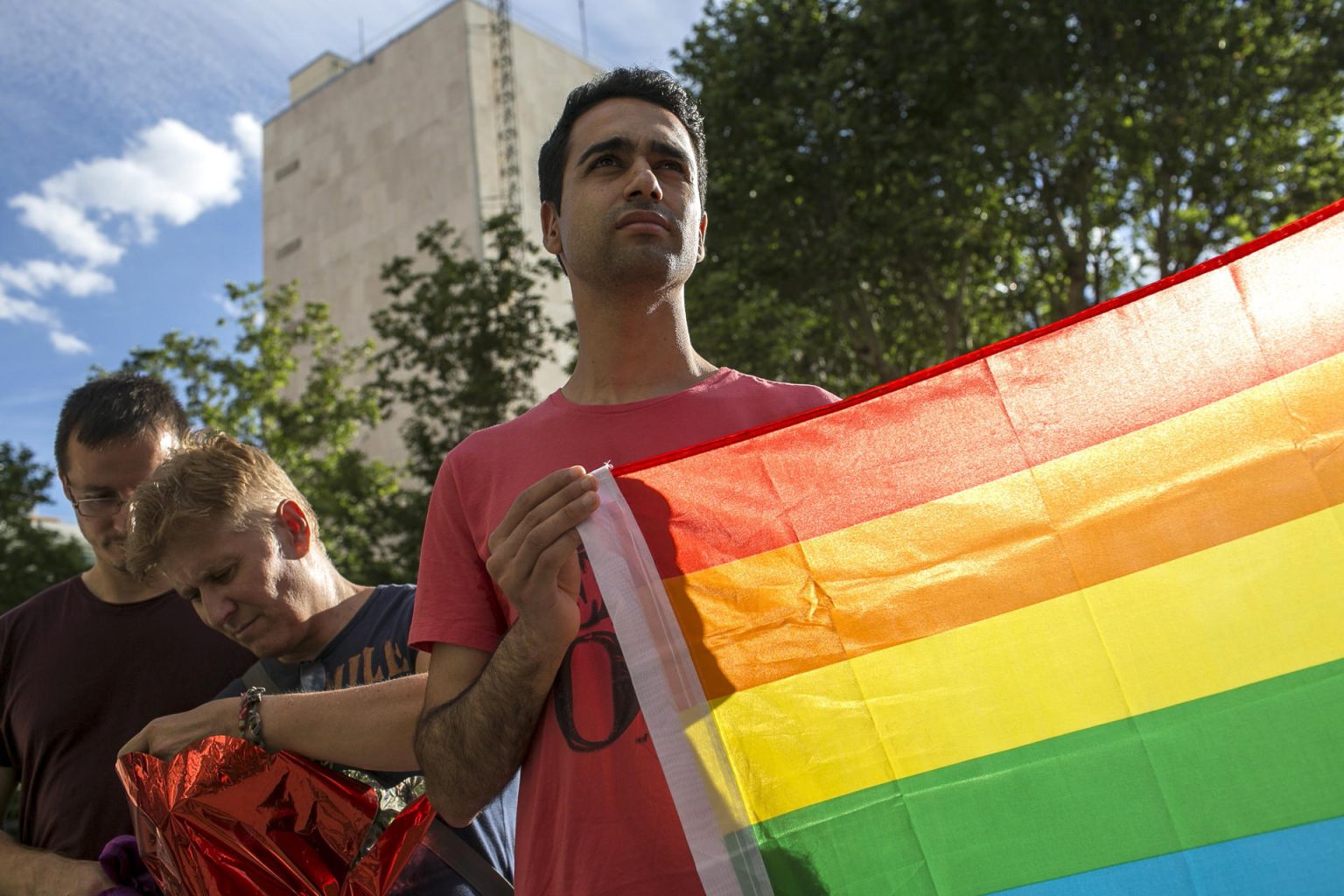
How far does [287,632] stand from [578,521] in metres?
1.09

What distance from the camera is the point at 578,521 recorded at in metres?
1.77

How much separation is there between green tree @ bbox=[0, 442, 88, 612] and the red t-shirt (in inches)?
Result: 697

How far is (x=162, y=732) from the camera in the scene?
224 centimetres

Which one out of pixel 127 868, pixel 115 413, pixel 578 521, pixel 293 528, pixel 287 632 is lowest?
pixel 127 868

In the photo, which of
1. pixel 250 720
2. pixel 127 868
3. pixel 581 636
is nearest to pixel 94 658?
pixel 127 868

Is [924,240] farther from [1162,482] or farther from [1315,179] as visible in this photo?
[1162,482]

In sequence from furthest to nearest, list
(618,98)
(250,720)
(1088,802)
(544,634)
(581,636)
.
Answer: (618,98), (250,720), (581,636), (544,634), (1088,802)

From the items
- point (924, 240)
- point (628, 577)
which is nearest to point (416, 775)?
point (628, 577)

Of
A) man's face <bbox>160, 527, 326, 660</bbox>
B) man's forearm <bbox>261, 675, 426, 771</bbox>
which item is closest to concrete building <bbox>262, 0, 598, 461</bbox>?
man's face <bbox>160, 527, 326, 660</bbox>

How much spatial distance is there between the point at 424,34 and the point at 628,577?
39.9 metres

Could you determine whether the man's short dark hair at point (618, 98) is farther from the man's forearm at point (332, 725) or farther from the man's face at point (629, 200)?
the man's forearm at point (332, 725)

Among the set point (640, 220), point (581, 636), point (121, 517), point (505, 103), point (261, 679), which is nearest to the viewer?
point (581, 636)

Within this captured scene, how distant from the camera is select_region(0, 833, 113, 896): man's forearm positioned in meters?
2.39

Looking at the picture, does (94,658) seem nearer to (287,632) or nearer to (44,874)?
(44,874)
